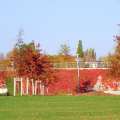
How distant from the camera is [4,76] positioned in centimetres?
7900

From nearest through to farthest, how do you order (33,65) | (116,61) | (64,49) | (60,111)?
1. (60,111)
2. (33,65)
3. (116,61)
4. (64,49)

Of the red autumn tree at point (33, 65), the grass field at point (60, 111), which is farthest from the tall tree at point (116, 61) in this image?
the grass field at point (60, 111)

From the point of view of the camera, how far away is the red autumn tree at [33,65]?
5991 cm

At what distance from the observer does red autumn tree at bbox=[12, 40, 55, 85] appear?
197 feet

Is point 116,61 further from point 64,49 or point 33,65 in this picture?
point 64,49

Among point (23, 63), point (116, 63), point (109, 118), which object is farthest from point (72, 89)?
A: point (109, 118)

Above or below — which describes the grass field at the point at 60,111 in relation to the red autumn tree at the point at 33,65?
below

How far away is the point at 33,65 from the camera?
59844mm

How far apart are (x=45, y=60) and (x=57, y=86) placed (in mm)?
15257

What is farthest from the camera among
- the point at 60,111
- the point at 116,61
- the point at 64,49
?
the point at 64,49

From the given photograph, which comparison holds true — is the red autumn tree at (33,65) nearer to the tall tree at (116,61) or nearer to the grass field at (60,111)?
the tall tree at (116,61)

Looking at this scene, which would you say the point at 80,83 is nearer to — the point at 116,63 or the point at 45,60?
the point at 116,63

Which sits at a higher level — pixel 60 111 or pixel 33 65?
pixel 33 65

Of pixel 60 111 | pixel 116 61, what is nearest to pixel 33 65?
pixel 116 61
